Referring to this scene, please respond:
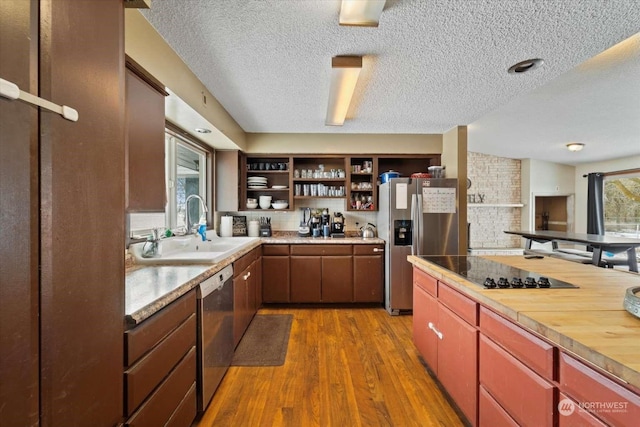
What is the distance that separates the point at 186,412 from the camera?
1.46m

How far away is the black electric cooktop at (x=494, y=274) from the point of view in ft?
4.55

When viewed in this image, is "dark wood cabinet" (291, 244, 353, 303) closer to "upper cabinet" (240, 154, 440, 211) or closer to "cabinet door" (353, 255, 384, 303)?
"cabinet door" (353, 255, 384, 303)

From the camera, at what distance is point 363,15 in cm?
143

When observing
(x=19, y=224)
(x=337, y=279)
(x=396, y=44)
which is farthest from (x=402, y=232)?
(x=19, y=224)

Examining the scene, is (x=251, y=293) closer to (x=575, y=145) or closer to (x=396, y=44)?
(x=396, y=44)

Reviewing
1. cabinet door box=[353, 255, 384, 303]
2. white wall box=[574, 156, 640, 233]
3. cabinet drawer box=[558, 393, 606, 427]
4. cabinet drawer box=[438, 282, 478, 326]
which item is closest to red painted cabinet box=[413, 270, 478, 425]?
cabinet drawer box=[438, 282, 478, 326]

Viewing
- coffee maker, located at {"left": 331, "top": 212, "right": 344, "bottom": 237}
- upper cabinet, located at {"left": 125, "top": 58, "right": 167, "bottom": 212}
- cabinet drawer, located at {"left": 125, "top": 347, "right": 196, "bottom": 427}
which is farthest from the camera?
coffee maker, located at {"left": 331, "top": 212, "right": 344, "bottom": 237}

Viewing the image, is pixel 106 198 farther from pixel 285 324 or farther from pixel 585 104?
pixel 585 104

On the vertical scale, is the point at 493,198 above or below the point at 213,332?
above

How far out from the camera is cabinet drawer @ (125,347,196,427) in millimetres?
1080

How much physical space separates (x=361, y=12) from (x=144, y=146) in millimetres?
1314

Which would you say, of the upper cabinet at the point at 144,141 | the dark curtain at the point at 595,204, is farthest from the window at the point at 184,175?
the dark curtain at the point at 595,204

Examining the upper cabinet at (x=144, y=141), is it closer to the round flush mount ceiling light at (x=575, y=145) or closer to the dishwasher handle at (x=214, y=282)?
the dishwasher handle at (x=214, y=282)

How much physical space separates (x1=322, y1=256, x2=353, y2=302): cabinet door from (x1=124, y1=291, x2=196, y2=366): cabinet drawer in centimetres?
216
